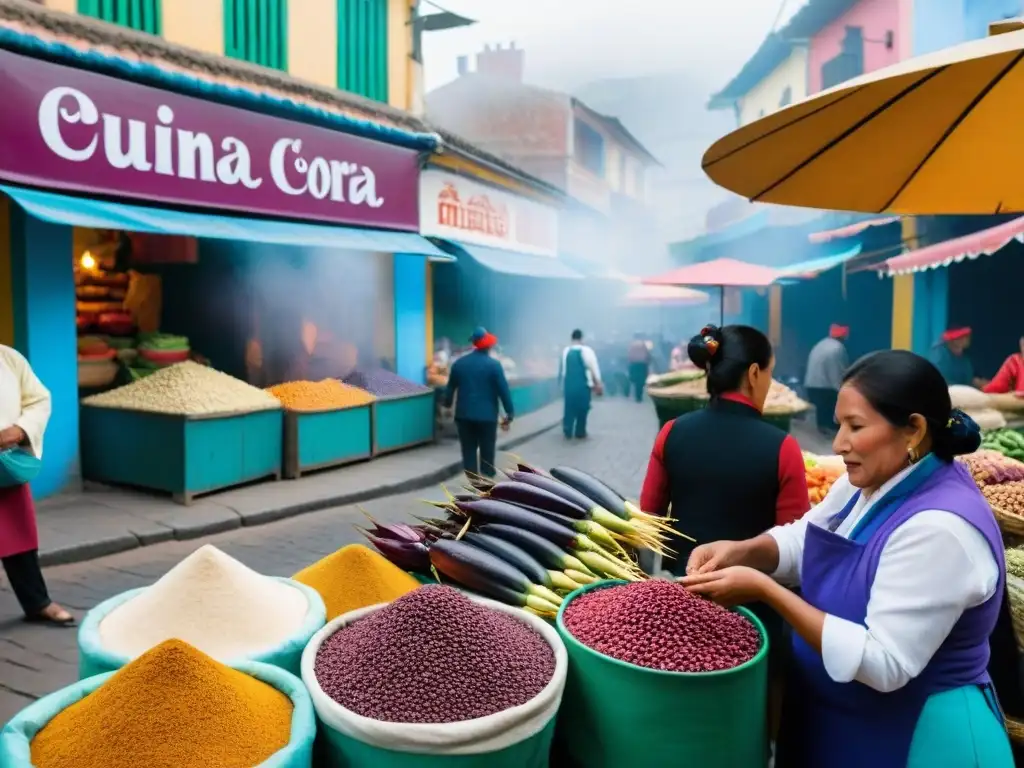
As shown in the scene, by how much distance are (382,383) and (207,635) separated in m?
9.03

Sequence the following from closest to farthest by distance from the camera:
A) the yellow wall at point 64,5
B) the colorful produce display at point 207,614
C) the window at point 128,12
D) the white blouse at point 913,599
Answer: the white blouse at point 913,599
the colorful produce display at point 207,614
the yellow wall at point 64,5
the window at point 128,12

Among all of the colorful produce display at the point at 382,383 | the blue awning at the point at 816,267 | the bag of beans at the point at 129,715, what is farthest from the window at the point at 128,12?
the blue awning at the point at 816,267

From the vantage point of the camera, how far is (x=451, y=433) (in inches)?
481

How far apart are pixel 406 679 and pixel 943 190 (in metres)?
2.85

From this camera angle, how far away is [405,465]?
10.0 metres

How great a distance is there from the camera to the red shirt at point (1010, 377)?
289 inches

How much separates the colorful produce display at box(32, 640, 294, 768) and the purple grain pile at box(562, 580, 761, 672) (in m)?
0.75

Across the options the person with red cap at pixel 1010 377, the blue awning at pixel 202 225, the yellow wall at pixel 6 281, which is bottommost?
the person with red cap at pixel 1010 377

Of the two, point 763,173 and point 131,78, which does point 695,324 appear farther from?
point 763,173

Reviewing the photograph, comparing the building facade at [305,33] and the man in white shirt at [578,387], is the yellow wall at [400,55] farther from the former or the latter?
the man in white shirt at [578,387]

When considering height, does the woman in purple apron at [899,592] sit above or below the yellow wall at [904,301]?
below

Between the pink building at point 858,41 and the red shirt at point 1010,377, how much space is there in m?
9.11

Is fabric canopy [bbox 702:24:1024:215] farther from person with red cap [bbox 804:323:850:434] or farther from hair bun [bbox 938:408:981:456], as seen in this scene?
person with red cap [bbox 804:323:850:434]

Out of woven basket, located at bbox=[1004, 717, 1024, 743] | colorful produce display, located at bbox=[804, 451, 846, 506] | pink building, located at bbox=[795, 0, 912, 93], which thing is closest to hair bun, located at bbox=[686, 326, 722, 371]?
woven basket, located at bbox=[1004, 717, 1024, 743]
